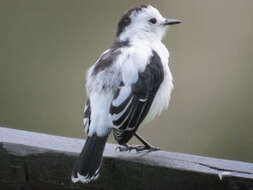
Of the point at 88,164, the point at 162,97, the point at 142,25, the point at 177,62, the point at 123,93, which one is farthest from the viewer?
the point at 177,62

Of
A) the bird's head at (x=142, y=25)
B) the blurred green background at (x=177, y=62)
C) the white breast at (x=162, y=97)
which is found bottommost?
the blurred green background at (x=177, y=62)

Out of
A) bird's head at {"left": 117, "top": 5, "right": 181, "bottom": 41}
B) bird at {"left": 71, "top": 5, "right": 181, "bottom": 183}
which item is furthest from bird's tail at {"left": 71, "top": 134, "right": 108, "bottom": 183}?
bird's head at {"left": 117, "top": 5, "right": 181, "bottom": 41}

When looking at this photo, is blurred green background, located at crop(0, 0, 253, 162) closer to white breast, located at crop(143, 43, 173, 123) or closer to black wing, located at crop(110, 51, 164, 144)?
white breast, located at crop(143, 43, 173, 123)

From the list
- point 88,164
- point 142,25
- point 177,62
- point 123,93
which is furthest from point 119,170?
point 177,62

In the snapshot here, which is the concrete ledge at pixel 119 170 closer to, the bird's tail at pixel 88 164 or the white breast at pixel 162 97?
the bird's tail at pixel 88 164

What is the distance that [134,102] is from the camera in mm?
3262

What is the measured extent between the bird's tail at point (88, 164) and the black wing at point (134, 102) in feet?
0.57

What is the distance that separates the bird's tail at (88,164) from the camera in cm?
283

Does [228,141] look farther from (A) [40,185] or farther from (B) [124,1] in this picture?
(A) [40,185]

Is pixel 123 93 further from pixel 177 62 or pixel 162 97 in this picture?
pixel 177 62

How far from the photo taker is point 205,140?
5.49 m

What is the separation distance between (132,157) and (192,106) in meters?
2.53

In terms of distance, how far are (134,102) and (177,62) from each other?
2.18 m

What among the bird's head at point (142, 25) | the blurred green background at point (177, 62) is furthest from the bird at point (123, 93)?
the blurred green background at point (177, 62)
